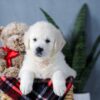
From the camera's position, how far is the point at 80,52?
5.15 feet

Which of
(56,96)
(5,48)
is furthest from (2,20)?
(56,96)

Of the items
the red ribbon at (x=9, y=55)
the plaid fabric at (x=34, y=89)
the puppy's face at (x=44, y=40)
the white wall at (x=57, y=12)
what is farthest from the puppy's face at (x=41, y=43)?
the white wall at (x=57, y=12)

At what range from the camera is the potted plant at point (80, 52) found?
157cm

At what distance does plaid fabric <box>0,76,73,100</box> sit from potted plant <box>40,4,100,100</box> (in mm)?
564

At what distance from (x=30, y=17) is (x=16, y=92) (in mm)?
834

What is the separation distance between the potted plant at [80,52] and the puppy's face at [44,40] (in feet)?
1.65

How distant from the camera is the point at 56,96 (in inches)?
38.7

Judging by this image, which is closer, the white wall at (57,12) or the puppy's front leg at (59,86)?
the puppy's front leg at (59,86)

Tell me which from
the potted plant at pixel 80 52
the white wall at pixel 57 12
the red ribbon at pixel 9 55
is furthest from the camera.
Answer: the white wall at pixel 57 12

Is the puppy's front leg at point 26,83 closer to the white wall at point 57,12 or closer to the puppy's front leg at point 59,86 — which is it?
the puppy's front leg at point 59,86

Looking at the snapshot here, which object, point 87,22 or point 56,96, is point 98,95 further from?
point 56,96

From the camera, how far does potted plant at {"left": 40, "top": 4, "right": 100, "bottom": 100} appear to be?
61.8 inches

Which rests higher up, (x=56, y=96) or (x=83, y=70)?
(x=56, y=96)

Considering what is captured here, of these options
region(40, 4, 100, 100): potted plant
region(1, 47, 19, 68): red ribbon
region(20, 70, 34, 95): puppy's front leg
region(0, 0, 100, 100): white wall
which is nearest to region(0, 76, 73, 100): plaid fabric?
region(20, 70, 34, 95): puppy's front leg
